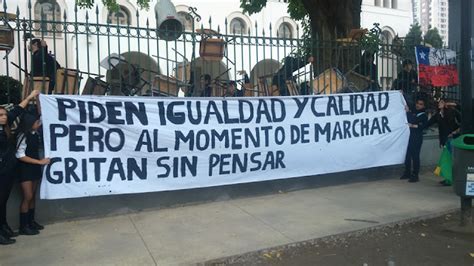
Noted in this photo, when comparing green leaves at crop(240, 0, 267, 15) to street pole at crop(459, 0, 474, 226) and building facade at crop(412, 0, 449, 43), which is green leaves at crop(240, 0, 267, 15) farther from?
building facade at crop(412, 0, 449, 43)

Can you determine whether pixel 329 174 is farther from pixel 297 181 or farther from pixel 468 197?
pixel 468 197

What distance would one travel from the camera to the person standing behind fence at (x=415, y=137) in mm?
8422

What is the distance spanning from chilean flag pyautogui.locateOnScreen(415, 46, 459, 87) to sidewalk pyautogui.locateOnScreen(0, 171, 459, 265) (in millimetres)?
2525

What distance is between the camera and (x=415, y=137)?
848cm

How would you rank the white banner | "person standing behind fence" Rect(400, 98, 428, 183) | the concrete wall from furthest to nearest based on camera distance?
1. "person standing behind fence" Rect(400, 98, 428, 183)
2. the concrete wall
3. the white banner

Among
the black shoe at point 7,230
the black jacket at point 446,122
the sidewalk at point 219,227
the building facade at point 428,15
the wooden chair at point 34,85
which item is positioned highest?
the building facade at point 428,15

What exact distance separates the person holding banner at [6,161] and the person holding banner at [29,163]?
3.8 inches

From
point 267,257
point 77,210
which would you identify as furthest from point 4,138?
point 267,257

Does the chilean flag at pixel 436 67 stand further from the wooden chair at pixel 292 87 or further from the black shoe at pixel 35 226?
the black shoe at pixel 35 226

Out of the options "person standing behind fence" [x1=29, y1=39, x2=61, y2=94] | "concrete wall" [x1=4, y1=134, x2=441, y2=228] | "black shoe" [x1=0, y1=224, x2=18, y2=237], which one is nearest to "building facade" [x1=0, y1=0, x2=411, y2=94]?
"person standing behind fence" [x1=29, y1=39, x2=61, y2=94]

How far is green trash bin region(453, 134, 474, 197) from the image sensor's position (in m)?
5.63

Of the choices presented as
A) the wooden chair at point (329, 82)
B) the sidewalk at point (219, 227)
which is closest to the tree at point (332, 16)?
the wooden chair at point (329, 82)

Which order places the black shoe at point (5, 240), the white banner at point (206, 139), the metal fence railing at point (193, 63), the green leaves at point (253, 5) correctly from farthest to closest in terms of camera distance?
the green leaves at point (253, 5) < the metal fence railing at point (193, 63) < the white banner at point (206, 139) < the black shoe at point (5, 240)

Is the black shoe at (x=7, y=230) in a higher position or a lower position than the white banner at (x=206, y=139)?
lower
